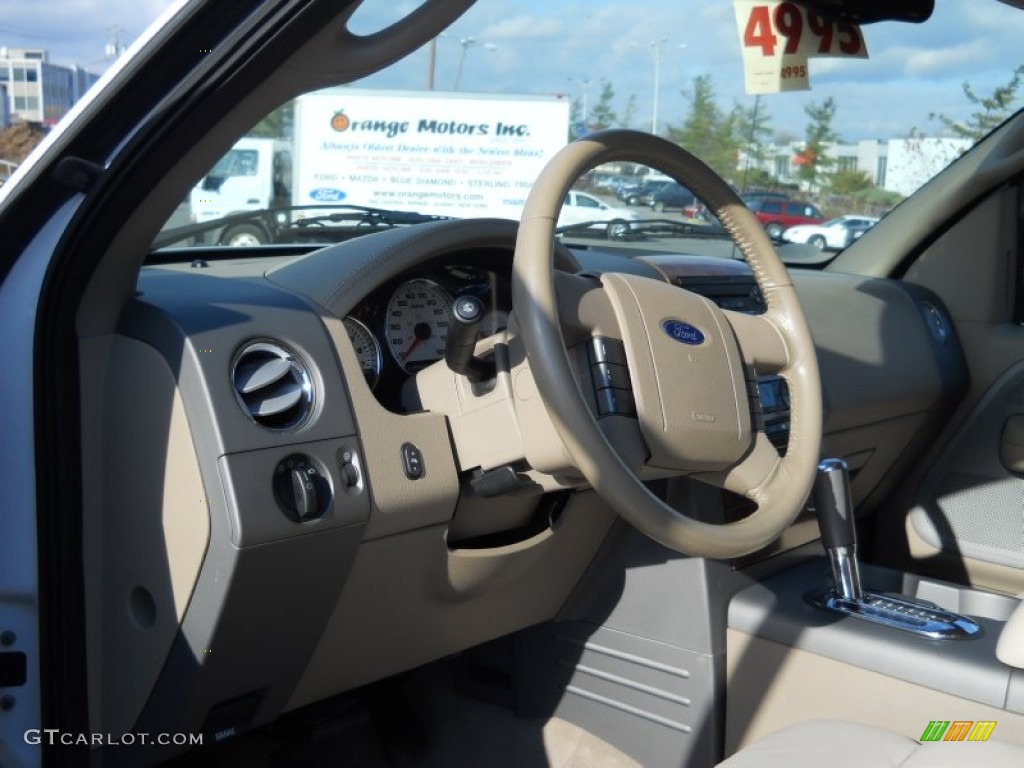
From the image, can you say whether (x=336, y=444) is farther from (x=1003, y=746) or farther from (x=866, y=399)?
(x=866, y=399)

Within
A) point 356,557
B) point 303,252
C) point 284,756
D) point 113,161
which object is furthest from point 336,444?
point 284,756

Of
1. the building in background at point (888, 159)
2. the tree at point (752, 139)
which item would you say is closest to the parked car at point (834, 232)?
the building in background at point (888, 159)

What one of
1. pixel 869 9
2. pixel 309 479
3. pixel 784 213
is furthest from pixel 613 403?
pixel 784 213

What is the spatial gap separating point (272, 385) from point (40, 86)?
0.57 m

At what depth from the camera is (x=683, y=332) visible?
74.2 inches

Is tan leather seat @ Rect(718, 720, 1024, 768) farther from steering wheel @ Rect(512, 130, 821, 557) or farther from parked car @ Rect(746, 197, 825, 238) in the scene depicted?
parked car @ Rect(746, 197, 825, 238)

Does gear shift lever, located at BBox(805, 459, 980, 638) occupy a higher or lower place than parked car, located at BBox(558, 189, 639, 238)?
lower

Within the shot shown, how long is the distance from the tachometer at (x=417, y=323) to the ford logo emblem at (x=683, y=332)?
0.56 metres

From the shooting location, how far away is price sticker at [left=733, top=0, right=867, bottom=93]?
2.18 meters

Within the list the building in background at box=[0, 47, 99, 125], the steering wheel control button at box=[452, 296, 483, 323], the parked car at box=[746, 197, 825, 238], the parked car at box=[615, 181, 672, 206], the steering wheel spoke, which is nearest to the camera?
the building in background at box=[0, 47, 99, 125]

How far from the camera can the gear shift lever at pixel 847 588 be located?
2.27 meters

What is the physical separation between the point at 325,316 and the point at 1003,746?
1.27m

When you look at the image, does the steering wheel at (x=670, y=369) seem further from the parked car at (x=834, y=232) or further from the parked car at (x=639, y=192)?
the parked car at (x=834, y=232)

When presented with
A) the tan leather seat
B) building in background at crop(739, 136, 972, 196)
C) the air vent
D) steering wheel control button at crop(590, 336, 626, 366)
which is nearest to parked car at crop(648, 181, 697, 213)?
building in background at crop(739, 136, 972, 196)
